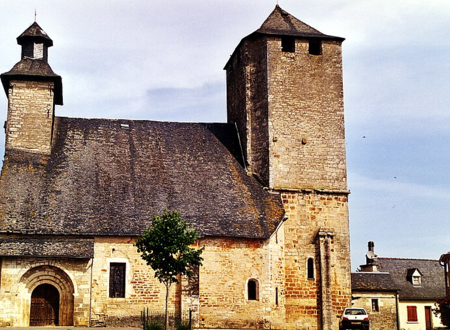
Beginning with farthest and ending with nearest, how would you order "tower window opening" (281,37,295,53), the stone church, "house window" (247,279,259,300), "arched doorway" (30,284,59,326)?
"tower window opening" (281,37,295,53) < "house window" (247,279,259,300) < the stone church < "arched doorway" (30,284,59,326)

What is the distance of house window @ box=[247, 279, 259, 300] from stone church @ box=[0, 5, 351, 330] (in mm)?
45

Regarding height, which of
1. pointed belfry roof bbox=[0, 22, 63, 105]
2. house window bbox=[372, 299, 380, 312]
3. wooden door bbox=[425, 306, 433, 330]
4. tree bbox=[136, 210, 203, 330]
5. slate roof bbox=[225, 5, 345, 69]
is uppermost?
slate roof bbox=[225, 5, 345, 69]

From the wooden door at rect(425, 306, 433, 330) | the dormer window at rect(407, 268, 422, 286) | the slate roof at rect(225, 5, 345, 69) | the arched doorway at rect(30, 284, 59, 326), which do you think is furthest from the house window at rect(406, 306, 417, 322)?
the arched doorway at rect(30, 284, 59, 326)

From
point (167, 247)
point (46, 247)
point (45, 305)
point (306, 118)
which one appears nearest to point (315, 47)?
point (306, 118)

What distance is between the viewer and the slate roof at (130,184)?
2575 centimetres

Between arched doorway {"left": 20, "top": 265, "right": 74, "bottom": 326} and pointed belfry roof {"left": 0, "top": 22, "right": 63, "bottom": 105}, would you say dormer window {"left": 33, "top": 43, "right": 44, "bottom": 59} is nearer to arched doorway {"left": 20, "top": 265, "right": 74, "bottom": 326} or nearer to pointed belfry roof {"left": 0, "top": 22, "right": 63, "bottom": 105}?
pointed belfry roof {"left": 0, "top": 22, "right": 63, "bottom": 105}

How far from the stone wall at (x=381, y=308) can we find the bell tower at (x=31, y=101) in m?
19.7

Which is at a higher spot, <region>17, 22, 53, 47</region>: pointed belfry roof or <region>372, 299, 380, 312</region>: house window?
<region>17, 22, 53, 47</region>: pointed belfry roof

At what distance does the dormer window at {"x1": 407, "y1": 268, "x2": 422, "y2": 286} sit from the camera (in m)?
45.2

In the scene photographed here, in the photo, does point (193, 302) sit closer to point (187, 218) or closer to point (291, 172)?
point (187, 218)

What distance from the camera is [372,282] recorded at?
3859 centimetres

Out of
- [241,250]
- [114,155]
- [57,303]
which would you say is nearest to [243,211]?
[241,250]

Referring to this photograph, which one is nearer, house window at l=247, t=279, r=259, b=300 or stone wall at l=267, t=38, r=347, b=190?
house window at l=247, t=279, r=259, b=300

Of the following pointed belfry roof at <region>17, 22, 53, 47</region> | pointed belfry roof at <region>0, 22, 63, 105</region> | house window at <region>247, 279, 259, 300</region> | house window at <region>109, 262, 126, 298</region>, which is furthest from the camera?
pointed belfry roof at <region>17, 22, 53, 47</region>
